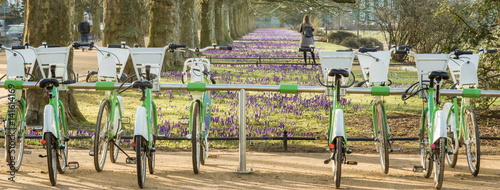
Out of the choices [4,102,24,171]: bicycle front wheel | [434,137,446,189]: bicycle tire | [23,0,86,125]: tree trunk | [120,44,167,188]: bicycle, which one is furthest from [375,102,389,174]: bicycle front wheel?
[23,0,86,125]: tree trunk

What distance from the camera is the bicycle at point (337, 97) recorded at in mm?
5879

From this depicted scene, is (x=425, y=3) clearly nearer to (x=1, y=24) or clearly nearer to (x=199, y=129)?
(x=199, y=129)

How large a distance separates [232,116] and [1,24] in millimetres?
32123

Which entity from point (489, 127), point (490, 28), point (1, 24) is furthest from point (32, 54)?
point (1, 24)

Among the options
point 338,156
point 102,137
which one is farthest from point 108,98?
point 338,156

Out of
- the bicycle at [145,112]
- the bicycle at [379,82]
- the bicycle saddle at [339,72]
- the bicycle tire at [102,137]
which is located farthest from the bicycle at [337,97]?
the bicycle tire at [102,137]

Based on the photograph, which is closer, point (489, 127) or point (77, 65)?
point (489, 127)

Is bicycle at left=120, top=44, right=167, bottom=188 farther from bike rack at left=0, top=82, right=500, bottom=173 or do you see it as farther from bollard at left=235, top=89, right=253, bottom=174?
bollard at left=235, top=89, right=253, bottom=174


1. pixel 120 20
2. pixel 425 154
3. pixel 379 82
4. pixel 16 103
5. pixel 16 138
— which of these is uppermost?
pixel 120 20

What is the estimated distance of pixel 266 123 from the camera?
37.5 feet

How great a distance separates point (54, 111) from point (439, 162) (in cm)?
341

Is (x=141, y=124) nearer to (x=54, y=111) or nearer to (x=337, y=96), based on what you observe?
(x=54, y=111)

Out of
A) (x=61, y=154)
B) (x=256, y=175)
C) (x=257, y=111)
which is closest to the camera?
(x=61, y=154)

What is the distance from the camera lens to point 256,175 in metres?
6.74
